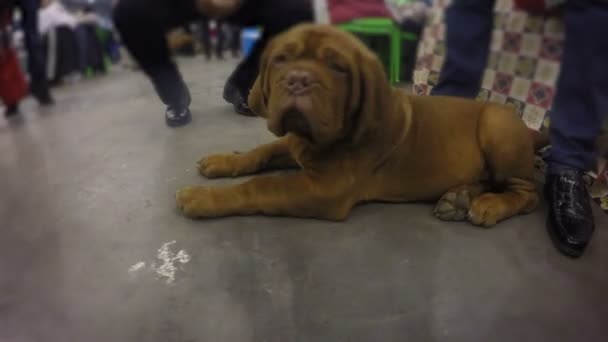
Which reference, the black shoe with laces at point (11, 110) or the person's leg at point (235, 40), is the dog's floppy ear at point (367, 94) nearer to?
the person's leg at point (235, 40)

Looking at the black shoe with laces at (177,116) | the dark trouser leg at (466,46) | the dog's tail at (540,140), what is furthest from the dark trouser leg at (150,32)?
the dog's tail at (540,140)

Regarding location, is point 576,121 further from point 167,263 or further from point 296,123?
point 167,263

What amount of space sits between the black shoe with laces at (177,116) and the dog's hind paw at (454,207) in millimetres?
611

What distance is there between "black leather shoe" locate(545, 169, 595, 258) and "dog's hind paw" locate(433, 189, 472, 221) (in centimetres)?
19

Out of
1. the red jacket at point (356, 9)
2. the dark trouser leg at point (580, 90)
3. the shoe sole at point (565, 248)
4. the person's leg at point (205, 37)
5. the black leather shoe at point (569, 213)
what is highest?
the red jacket at point (356, 9)

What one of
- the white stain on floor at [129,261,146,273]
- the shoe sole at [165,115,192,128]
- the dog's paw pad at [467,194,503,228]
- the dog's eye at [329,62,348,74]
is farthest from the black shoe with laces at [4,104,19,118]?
the dog's paw pad at [467,194,503,228]

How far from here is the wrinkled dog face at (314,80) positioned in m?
0.74

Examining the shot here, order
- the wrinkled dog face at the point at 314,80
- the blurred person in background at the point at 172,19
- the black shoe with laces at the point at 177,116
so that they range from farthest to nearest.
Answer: the black shoe with laces at the point at 177,116, the wrinkled dog face at the point at 314,80, the blurred person in background at the point at 172,19

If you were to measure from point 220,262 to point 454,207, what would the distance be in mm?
548

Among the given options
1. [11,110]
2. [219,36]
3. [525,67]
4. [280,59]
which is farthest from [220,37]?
[525,67]

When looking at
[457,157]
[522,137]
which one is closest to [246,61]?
[457,157]

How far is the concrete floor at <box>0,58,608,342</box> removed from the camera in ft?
2.28

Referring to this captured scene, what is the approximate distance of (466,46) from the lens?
965mm

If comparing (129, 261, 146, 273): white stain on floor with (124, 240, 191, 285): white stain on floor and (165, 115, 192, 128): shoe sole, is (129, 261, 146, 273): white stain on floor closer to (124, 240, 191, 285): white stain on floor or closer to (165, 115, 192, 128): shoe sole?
(124, 240, 191, 285): white stain on floor
